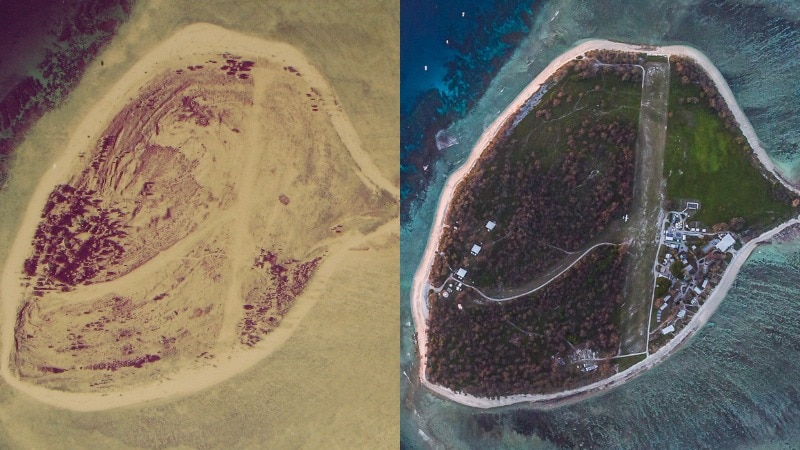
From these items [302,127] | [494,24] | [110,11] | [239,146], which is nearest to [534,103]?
[494,24]

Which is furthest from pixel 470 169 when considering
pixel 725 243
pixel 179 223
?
pixel 179 223

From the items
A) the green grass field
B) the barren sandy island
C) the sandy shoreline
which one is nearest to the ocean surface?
the sandy shoreline

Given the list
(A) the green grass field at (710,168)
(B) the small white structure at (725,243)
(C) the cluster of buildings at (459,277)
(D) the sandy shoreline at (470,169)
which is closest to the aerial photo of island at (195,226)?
(D) the sandy shoreline at (470,169)

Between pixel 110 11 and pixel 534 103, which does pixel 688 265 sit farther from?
pixel 110 11

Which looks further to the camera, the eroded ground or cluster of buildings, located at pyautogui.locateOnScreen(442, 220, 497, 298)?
the eroded ground

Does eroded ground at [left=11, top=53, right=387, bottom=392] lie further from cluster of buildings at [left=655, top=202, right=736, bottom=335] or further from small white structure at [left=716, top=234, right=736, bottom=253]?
small white structure at [left=716, top=234, right=736, bottom=253]

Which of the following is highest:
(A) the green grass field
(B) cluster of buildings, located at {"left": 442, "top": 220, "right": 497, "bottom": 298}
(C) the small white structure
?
(A) the green grass field

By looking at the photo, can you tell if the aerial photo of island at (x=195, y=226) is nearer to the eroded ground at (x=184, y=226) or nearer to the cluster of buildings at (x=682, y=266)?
the eroded ground at (x=184, y=226)
